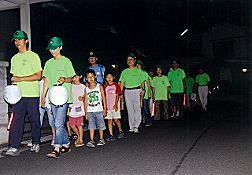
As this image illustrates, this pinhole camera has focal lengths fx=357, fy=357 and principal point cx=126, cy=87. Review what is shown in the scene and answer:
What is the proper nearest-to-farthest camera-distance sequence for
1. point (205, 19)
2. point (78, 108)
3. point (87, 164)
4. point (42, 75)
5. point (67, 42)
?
point (87, 164), point (42, 75), point (78, 108), point (67, 42), point (205, 19)

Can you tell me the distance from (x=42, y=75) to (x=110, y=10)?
496 inches

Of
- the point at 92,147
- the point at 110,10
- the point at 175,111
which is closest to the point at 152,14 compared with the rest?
the point at 110,10

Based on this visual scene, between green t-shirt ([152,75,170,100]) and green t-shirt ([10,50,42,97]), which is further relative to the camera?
green t-shirt ([152,75,170,100])

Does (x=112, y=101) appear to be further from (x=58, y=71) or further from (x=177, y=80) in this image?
(x=177, y=80)

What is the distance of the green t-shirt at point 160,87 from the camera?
11.2 meters

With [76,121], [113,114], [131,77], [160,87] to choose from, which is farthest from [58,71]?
[160,87]

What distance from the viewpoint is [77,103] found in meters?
7.18

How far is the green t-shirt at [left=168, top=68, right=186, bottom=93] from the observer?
11.7 meters

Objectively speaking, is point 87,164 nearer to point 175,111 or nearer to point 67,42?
point 175,111

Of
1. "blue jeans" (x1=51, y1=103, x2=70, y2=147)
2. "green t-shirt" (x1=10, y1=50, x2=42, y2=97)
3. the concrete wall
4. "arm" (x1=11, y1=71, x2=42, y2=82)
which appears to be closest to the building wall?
the concrete wall

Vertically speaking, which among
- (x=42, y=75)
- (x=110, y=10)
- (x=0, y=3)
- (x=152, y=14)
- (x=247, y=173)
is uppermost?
(x=152, y=14)

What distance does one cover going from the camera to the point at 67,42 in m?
18.6

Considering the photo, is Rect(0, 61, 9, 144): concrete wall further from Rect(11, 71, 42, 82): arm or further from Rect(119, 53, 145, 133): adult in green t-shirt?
Rect(119, 53, 145, 133): adult in green t-shirt

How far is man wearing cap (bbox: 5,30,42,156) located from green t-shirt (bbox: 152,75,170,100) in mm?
5745
